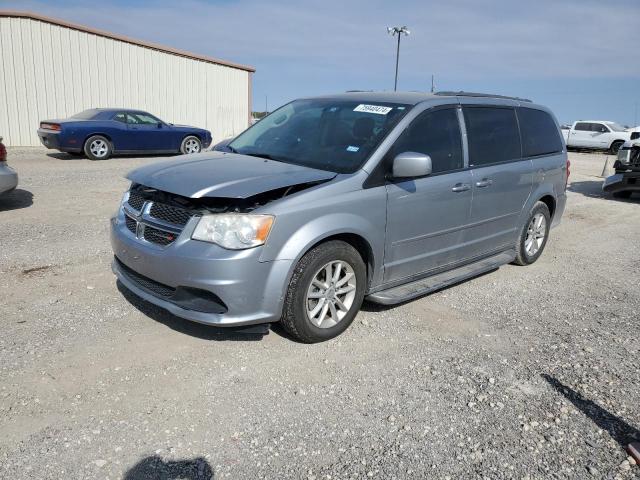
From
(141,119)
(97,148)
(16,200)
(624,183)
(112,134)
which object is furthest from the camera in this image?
(141,119)

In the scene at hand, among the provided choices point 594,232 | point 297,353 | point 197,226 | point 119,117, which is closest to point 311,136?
point 197,226

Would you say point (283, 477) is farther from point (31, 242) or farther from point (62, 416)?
point (31, 242)

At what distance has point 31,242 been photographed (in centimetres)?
615

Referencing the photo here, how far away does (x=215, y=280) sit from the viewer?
341 centimetres

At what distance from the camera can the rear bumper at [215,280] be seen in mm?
3414

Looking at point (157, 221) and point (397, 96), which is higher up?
point (397, 96)

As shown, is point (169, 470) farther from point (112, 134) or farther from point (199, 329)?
point (112, 134)

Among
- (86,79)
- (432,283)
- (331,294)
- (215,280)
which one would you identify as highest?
(86,79)

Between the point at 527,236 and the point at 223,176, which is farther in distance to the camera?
the point at 527,236

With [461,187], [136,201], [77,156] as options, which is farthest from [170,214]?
[77,156]

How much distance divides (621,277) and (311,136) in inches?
156

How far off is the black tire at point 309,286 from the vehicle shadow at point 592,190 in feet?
33.0

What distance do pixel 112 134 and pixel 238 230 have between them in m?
12.8

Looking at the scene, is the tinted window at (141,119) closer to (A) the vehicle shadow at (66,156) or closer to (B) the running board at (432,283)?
(A) the vehicle shadow at (66,156)
